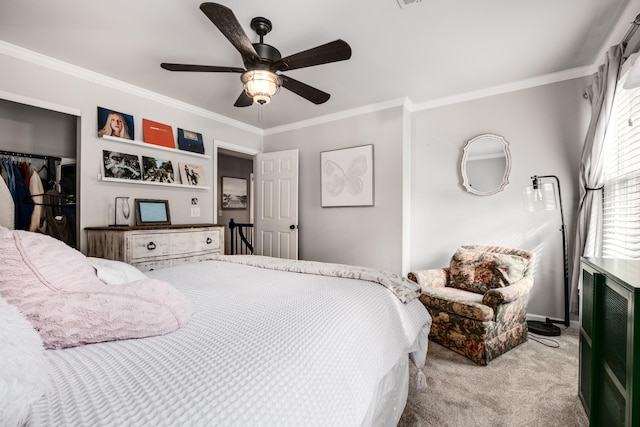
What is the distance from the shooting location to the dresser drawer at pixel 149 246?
2635 millimetres

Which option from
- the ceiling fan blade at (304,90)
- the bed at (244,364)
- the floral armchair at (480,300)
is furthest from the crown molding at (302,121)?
the bed at (244,364)

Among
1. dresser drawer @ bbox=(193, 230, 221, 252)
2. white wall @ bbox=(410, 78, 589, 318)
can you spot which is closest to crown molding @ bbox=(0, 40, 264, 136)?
dresser drawer @ bbox=(193, 230, 221, 252)

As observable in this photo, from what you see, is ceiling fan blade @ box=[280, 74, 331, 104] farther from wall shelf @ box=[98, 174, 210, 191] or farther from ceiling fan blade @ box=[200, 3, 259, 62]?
wall shelf @ box=[98, 174, 210, 191]

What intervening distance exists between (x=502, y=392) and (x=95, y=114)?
4.17m

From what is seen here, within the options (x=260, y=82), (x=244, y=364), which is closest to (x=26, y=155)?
(x=260, y=82)

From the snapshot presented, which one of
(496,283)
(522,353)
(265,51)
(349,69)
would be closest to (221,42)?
(265,51)

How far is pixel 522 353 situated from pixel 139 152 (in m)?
4.19

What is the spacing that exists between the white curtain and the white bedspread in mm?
2447

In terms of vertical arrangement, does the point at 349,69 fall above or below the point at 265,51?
above

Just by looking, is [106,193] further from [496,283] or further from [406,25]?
[496,283]

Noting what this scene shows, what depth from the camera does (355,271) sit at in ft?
5.54

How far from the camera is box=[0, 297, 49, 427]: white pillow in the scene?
448 mm

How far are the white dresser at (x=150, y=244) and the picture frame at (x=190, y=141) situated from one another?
109 centimetres

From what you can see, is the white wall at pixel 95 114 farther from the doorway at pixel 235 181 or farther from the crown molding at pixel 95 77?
the doorway at pixel 235 181
